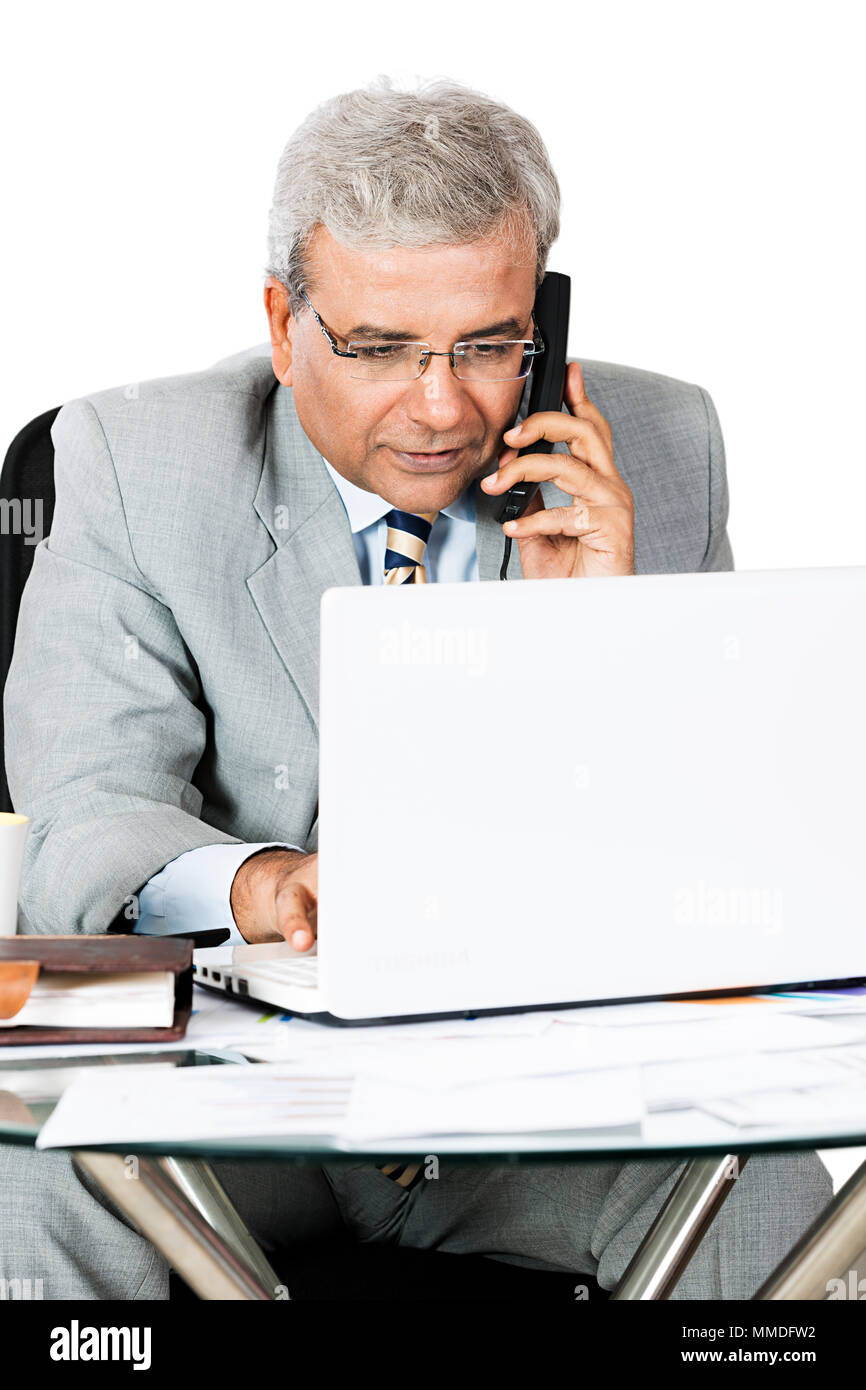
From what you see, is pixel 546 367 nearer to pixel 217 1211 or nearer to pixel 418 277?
pixel 418 277

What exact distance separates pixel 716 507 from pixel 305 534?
1.98ft

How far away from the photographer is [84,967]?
100 centimetres

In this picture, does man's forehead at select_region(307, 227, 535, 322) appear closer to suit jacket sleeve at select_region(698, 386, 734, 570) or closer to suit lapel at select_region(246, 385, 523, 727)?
suit lapel at select_region(246, 385, 523, 727)

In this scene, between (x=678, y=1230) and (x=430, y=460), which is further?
(x=430, y=460)

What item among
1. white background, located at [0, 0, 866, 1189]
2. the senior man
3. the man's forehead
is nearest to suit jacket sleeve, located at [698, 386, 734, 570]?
the senior man

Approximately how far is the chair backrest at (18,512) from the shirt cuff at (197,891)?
22.7 inches

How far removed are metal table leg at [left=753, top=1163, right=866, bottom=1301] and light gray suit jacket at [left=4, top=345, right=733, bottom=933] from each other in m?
0.75

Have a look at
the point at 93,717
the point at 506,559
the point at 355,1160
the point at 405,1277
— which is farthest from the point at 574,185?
the point at 355,1160

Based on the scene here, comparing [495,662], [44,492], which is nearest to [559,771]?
[495,662]

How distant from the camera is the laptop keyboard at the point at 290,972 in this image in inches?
44.2

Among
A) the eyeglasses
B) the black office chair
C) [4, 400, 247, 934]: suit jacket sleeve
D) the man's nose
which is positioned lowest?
the black office chair

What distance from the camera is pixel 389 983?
1.02 m

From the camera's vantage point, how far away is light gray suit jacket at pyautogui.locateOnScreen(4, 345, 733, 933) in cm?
167
